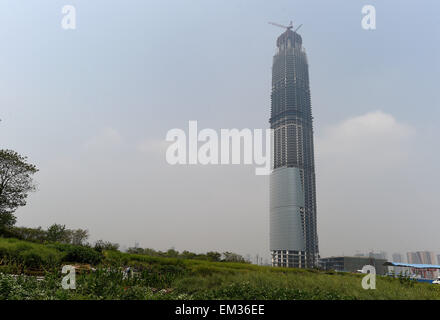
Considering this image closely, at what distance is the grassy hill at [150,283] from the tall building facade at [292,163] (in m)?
128

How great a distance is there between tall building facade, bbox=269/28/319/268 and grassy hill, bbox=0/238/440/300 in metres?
128

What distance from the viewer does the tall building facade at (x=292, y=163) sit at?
5295 inches

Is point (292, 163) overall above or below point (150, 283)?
above

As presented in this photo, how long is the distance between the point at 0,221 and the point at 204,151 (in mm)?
20277

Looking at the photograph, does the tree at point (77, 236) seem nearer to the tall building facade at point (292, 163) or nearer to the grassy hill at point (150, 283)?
the grassy hill at point (150, 283)

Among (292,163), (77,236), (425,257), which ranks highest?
(292,163)

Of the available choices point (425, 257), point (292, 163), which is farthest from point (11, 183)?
point (425, 257)

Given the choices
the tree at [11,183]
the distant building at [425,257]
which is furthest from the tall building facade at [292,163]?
the tree at [11,183]

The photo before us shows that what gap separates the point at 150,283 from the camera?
35.8 ft

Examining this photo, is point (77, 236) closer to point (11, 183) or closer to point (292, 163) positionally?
point (11, 183)

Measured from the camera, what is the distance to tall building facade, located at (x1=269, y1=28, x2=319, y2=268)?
5295 inches

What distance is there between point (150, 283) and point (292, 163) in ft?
492

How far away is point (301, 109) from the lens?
168 m
